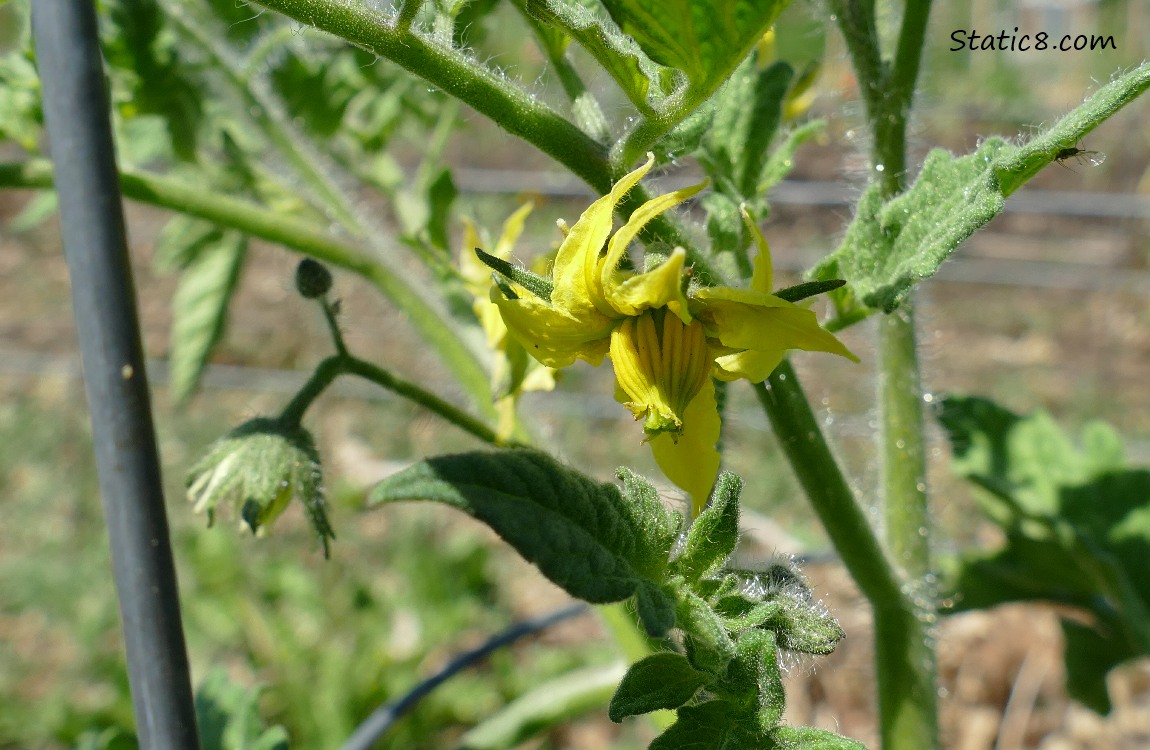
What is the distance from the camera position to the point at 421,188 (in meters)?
1.31

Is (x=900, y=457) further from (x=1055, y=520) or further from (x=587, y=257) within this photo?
(x=587, y=257)

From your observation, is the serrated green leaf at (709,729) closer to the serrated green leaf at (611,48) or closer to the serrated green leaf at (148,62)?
the serrated green leaf at (611,48)

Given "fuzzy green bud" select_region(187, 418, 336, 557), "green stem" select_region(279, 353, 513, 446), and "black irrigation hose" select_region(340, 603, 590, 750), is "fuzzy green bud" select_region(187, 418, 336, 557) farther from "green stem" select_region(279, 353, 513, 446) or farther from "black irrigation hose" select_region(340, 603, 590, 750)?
"black irrigation hose" select_region(340, 603, 590, 750)

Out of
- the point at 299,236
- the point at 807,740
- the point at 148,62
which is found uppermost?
the point at 148,62

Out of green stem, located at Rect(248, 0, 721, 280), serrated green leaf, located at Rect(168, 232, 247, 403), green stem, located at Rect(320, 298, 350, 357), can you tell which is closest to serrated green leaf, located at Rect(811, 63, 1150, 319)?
green stem, located at Rect(248, 0, 721, 280)

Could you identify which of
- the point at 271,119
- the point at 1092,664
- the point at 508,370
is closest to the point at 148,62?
the point at 271,119

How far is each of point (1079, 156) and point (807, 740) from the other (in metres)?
0.38

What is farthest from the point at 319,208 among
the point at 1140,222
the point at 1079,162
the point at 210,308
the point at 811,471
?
the point at 1140,222

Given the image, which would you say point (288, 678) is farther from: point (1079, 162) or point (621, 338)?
point (1079, 162)

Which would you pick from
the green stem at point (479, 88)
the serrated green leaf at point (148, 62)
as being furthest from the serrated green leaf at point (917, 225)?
the serrated green leaf at point (148, 62)

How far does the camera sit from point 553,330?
584 millimetres

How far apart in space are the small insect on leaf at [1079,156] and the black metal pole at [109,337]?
0.54 metres

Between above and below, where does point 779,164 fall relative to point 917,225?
above

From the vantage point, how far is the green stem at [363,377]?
80 centimetres
